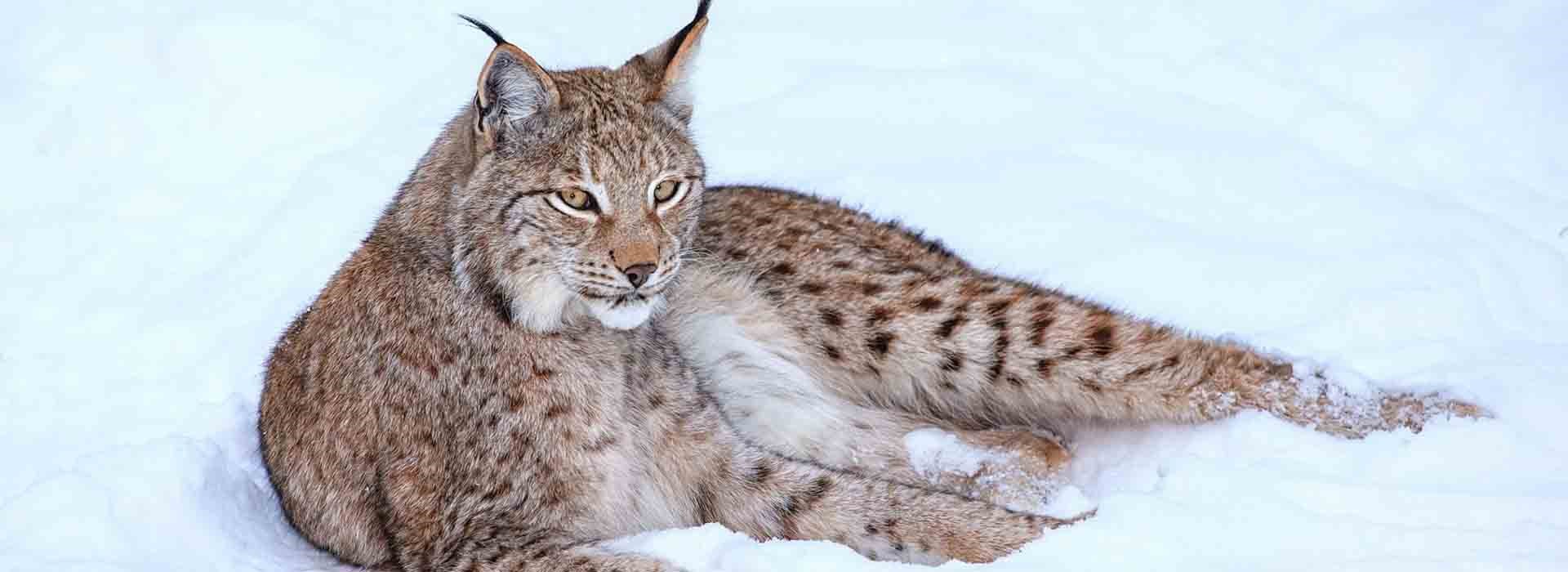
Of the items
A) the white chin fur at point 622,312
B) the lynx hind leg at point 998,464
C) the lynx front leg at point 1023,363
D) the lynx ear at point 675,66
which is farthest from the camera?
the lynx hind leg at point 998,464

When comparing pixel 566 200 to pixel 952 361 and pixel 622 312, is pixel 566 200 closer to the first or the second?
pixel 622 312

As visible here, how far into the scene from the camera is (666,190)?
4.74 metres

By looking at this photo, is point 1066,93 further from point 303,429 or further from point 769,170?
point 303,429

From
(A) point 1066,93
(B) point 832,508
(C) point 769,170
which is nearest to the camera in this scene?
(B) point 832,508

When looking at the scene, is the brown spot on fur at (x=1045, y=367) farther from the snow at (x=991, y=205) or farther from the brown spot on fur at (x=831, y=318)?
the brown spot on fur at (x=831, y=318)

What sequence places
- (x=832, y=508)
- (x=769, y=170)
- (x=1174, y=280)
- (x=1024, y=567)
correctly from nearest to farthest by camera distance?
(x=1024, y=567)
(x=832, y=508)
(x=1174, y=280)
(x=769, y=170)

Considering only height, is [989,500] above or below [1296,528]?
below

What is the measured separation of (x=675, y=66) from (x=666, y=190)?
0.40 meters

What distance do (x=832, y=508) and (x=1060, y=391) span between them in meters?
0.94

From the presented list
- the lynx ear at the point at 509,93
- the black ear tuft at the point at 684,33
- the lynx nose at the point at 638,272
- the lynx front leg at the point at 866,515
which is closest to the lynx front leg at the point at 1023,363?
the lynx front leg at the point at 866,515

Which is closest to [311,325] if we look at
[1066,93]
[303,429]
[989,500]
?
[303,429]

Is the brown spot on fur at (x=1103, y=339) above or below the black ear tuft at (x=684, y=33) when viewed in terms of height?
below

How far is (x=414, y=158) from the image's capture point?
302 inches

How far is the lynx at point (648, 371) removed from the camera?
4.61 meters
